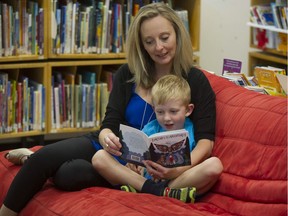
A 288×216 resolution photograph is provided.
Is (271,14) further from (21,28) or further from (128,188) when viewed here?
(128,188)

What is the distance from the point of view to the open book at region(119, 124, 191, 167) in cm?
234

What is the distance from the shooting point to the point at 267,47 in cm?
486

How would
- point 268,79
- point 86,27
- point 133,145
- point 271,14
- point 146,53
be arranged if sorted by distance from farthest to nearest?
point 271,14 < point 86,27 < point 268,79 < point 146,53 < point 133,145

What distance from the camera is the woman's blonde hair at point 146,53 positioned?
2.71m

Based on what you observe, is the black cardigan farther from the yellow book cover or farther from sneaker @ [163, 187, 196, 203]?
the yellow book cover

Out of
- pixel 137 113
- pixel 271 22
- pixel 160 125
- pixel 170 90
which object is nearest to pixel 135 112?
pixel 137 113

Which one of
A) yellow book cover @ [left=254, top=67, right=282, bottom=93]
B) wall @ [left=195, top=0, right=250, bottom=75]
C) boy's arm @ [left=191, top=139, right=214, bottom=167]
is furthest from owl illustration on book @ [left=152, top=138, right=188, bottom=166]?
wall @ [left=195, top=0, right=250, bottom=75]

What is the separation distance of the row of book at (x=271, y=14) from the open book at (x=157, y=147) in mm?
2432

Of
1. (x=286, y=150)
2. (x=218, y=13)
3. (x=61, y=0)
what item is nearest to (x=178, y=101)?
(x=286, y=150)

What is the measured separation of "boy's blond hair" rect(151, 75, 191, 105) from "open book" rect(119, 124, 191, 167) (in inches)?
7.7

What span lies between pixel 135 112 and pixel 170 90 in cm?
26

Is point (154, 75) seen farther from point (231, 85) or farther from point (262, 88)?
point (262, 88)

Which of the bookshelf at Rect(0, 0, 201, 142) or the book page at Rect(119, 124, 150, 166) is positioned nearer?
the book page at Rect(119, 124, 150, 166)

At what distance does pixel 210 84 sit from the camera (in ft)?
Result: 9.16
